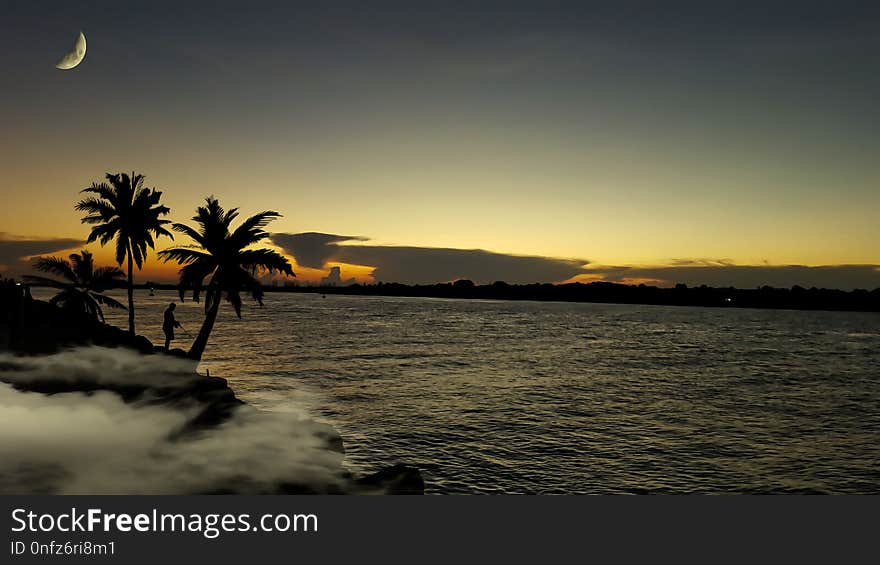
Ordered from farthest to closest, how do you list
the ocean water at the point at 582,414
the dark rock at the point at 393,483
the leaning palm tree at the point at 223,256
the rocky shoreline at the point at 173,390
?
the leaning palm tree at the point at 223,256, the ocean water at the point at 582,414, the rocky shoreline at the point at 173,390, the dark rock at the point at 393,483

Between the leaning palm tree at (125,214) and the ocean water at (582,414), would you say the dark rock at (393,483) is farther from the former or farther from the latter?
the leaning palm tree at (125,214)

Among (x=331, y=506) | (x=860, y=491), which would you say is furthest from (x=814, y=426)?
(x=331, y=506)

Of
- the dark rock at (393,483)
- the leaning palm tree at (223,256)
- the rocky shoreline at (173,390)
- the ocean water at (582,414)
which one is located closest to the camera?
the dark rock at (393,483)

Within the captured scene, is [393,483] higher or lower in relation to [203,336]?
lower

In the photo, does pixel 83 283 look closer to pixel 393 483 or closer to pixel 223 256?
pixel 223 256

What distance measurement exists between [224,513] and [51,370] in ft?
67.1

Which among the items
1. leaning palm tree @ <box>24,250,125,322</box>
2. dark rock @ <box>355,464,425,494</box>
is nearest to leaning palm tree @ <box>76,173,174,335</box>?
leaning palm tree @ <box>24,250,125,322</box>

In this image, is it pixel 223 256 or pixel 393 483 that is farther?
pixel 223 256

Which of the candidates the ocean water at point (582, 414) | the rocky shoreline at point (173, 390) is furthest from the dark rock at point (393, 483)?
the ocean water at point (582, 414)

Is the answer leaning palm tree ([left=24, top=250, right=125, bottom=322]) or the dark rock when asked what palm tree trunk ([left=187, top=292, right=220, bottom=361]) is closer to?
leaning palm tree ([left=24, top=250, right=125, bottom=322])

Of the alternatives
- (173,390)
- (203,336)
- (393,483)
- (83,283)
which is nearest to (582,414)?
(393,483)

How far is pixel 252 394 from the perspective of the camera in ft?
112

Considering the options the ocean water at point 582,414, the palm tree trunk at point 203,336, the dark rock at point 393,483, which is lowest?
the ocean water at point 582,414

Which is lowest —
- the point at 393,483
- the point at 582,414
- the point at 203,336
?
the point at 582,414
